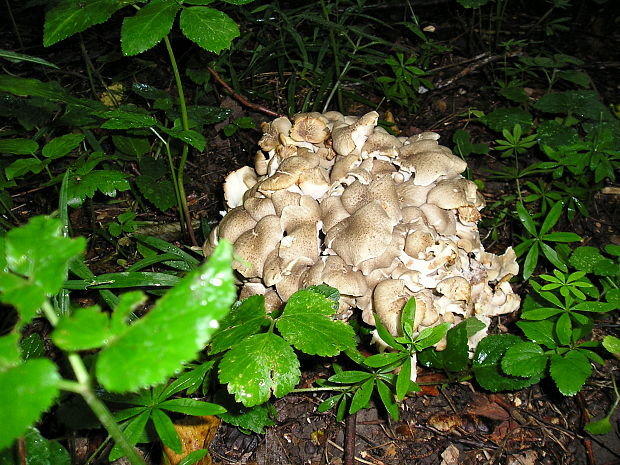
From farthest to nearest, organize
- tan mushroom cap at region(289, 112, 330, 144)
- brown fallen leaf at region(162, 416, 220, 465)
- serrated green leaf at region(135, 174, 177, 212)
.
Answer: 1. serrated green leaf at region(135, 174, 177, 212)
2. tan mushroom cap at region(289, 112, 330, 144)
3. brown fallen leaf at region(162, 416, 220, 465)

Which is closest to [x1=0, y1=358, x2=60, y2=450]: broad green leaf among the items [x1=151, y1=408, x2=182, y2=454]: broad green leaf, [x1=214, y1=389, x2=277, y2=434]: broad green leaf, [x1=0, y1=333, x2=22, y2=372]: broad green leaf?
[x1=0, y1=333, x2=22, y2=372]: broad green leaf

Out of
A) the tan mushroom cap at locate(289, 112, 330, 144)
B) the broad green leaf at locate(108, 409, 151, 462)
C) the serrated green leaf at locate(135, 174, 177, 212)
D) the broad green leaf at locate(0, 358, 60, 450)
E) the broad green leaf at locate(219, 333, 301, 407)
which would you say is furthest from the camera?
the serrated green leaf at locate(135, 174, 177, 212)

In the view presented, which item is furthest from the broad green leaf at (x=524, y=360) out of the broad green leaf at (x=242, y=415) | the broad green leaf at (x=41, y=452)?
the broad green leaf at (x=41, y=452)

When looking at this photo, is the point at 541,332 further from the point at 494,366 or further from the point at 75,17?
the point at 75,17

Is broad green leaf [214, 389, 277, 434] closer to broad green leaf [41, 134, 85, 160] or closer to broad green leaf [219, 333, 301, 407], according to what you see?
broad green leaf [219, 333, 301, 407]

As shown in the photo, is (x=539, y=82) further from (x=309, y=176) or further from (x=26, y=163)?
(x=26, y=163)

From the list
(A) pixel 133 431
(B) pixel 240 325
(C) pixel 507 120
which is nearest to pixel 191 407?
(A) pixel 133 431

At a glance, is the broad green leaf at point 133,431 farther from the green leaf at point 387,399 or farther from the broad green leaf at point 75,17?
the broad green leaf at point 75,17
